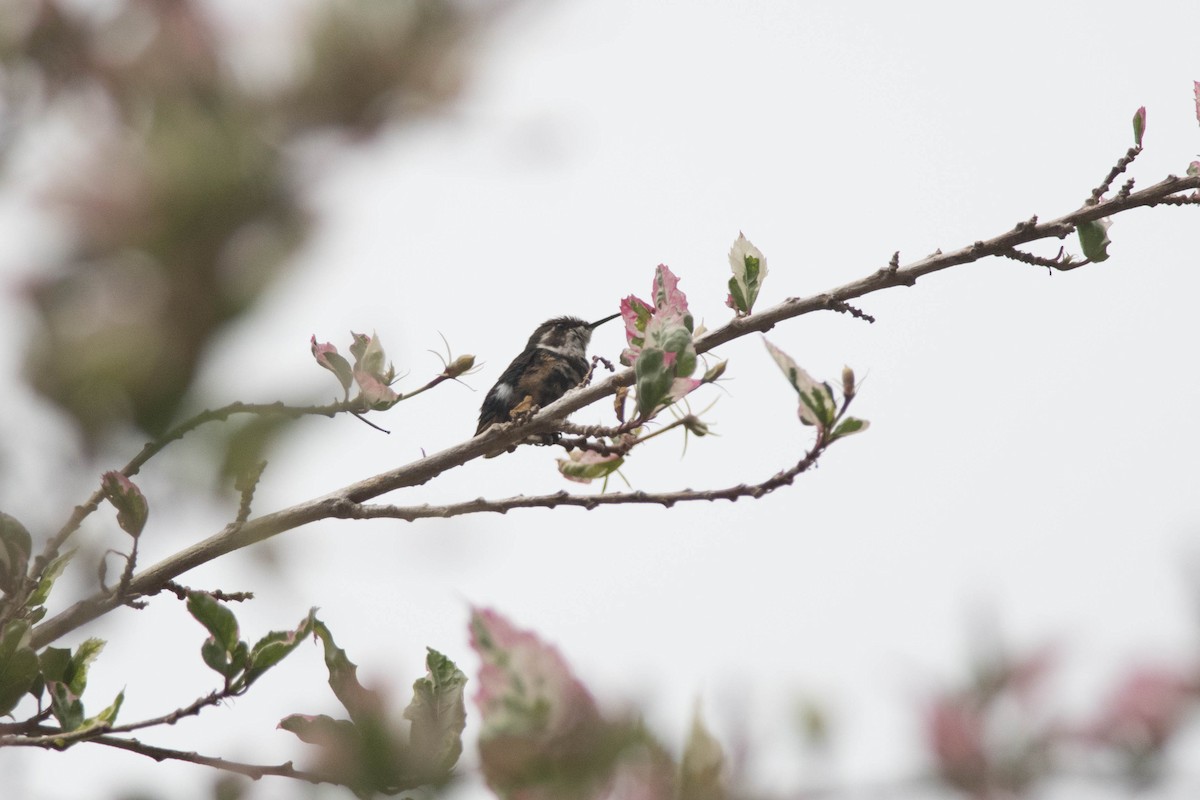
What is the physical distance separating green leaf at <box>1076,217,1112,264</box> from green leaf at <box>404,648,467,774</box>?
2.03 metres

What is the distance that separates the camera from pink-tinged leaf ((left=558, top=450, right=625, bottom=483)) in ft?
10.4

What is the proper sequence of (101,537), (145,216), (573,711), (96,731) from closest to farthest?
(145,216)
(573,711)
(101,537)
(96,731)

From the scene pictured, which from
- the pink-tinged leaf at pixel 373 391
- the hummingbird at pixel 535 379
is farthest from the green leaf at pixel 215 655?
the hummingbird at pixel 535 379

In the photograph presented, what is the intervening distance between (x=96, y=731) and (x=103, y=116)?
4.75 ft

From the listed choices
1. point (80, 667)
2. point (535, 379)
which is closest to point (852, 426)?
point (80, 667)

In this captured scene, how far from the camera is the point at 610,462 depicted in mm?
3180

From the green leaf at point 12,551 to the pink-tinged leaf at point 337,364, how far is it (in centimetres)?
98

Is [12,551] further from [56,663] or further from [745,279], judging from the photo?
[745,279]

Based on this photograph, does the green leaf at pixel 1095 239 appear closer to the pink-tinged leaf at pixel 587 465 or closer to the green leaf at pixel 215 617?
the pink-tinged leaf at pixel 587 465

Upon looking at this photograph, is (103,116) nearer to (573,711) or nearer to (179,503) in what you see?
(179,503)

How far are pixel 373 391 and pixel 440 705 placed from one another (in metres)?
1.02

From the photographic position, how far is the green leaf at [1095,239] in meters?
3.16

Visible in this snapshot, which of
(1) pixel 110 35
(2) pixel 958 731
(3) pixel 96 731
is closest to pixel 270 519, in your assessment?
(3) pixel 96 731

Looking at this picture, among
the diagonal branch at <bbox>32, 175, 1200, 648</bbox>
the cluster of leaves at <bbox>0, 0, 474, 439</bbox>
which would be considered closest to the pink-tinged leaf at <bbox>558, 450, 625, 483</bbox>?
the diagonal branch at <bbox>32, 175, 1200, 648</bbox>
